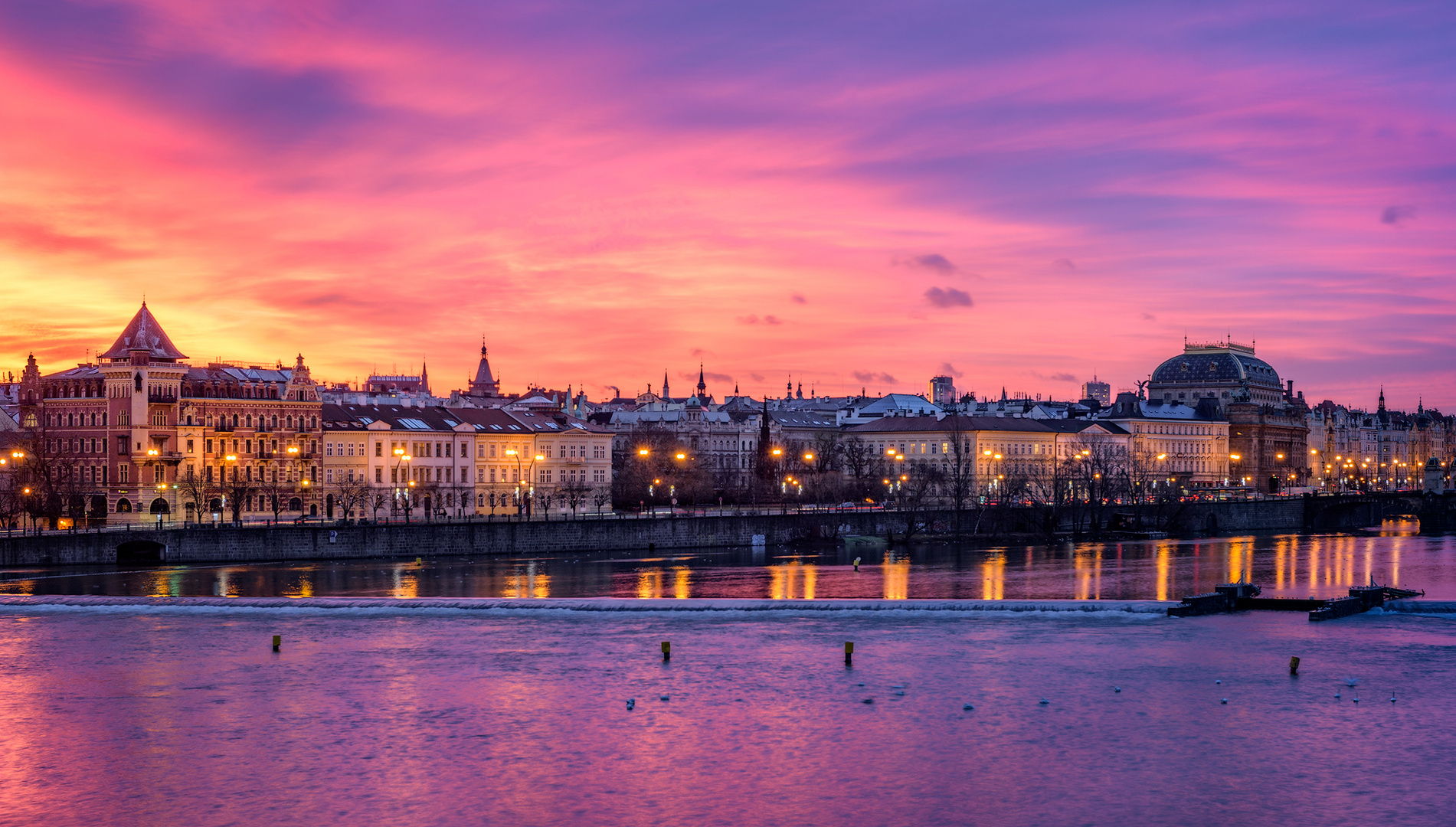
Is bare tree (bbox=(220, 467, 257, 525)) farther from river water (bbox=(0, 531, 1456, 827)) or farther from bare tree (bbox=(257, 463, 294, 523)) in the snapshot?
river water (bbox=(0, 531, 1456, 827))

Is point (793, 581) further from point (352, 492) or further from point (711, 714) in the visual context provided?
point (352, 492)

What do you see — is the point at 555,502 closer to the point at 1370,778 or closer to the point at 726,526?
the point at 726,526

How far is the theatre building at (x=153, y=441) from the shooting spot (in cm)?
9869

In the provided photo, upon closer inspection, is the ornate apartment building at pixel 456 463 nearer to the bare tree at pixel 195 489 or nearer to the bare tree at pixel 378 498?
the bare tree at pixel 378 498

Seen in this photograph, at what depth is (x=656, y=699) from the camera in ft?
116

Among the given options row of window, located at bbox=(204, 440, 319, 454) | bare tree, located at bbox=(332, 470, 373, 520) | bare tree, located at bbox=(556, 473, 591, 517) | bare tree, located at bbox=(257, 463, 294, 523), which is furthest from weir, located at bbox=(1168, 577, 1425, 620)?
bare tree, located at bbox=(556, 473, 591, 517)

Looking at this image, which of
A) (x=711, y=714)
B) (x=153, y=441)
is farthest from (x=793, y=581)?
(x=153, y=441)

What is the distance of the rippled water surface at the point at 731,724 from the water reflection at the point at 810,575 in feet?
54.7

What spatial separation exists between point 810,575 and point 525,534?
78.8 ft

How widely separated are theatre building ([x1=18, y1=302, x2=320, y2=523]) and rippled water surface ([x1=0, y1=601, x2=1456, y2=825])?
5227 centimetres

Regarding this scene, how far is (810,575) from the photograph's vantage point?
76625 millimetres

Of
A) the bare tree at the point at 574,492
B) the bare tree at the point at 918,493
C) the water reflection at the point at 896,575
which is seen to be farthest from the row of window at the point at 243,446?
the bare tree at the point at 918,493

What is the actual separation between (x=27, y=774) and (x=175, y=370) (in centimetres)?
7737

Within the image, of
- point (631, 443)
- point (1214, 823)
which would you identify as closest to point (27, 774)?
point (1214, 823)
